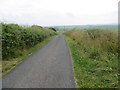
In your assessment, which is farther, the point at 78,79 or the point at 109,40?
the point at 109,40

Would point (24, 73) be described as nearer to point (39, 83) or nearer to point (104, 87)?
point (39, 83)

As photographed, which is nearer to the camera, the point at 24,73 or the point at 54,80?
the point at 54,80

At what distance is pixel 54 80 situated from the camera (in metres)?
4.55

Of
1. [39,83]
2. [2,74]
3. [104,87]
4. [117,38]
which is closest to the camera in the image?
[104,87]

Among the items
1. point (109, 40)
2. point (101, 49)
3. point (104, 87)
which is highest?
point (109, 40)

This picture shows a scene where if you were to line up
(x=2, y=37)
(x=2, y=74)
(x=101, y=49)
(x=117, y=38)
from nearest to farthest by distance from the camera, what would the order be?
1. (x=2, y=74)
2. (x=2, y=37)
3. (x=117, y=38)
4. (x=101, y=49)

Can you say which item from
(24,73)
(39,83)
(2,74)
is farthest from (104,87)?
(2,74)

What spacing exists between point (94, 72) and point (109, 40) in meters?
3.75

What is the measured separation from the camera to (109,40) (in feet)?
26.9

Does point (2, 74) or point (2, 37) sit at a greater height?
point (2, 37)

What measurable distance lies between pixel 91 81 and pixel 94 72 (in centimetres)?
96

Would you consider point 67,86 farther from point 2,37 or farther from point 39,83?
point 2,37

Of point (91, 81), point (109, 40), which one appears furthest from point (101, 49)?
point (91, 81)

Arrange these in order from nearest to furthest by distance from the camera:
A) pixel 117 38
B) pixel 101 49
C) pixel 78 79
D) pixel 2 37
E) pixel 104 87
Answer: pixel 104 87
pixel 78 79
pixel 2 37
pixel 117 38
pixel 101 49
